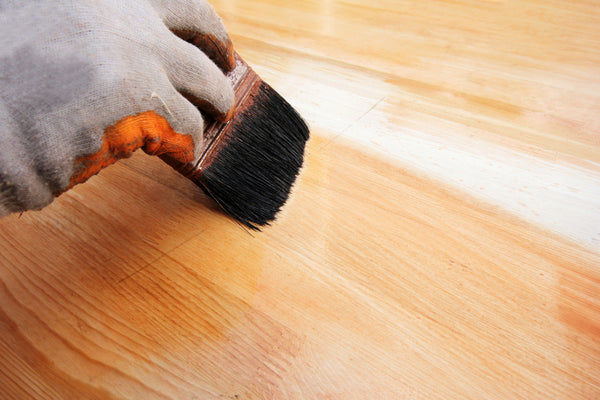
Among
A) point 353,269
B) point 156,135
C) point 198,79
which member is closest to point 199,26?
point 198,79

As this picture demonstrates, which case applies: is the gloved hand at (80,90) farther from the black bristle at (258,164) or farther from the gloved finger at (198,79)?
the black bristle at (258,164)

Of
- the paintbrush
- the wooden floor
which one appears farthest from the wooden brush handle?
the wooden floor

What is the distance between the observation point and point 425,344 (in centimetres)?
71

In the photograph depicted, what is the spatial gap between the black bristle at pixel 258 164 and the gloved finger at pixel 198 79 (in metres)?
0.08

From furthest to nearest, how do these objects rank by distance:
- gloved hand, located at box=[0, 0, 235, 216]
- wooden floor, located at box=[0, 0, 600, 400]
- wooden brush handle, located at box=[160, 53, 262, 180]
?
1. wooden brush handle, located at box=[160, 53, 262, 180]
2. wooden floor, located at box=[0, 0, 600, 400]
3. gloved hand, located at box=[0, 0, 235, 216]

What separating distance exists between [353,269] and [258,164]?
1.07 ft

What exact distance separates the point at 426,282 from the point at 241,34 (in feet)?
4.06

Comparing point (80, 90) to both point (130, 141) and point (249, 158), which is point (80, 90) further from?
point (249, 158)

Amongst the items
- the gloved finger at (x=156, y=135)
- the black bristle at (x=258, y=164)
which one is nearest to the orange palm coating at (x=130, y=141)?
the gloved finger at (x=156, y=135)

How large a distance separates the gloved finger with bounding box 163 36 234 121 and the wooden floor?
245 mm

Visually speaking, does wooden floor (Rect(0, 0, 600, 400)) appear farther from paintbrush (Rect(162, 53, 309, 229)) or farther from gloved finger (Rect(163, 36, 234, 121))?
gloved finger (Rect(163, 36, 234, 121))

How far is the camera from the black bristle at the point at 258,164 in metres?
0.88

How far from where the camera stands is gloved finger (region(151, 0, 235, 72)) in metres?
0.76

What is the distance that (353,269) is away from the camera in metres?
0.82
